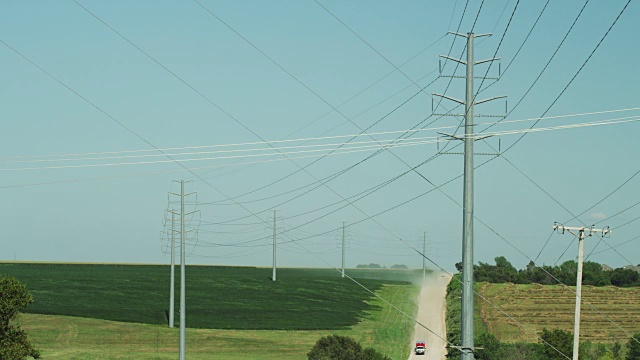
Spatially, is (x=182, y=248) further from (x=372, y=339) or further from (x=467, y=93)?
(x=467, y=93)

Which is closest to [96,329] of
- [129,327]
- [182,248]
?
[129,327]

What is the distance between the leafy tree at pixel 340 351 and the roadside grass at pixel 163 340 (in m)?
10.1

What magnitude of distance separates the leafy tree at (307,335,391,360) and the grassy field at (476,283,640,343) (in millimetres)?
36760

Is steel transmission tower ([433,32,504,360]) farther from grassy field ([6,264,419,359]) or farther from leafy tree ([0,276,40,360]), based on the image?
grassy field ([6,264,419,359])

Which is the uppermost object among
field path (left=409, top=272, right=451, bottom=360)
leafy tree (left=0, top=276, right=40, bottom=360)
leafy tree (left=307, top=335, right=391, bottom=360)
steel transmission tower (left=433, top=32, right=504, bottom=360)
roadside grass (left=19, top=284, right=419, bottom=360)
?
steel transmission tower (left=433, top=32, right=504, bottom=360)

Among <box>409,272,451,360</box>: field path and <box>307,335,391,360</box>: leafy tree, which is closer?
<box>307,335,391,360</box>: leafy tree

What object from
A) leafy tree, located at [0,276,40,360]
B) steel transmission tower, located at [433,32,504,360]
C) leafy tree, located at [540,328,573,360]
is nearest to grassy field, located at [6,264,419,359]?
leafy tree, located at [540,328,573,360]

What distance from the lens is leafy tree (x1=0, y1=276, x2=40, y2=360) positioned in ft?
182

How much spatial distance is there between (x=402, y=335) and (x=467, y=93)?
92.5 m

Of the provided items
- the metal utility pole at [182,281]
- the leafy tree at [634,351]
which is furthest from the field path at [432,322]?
the metal utility pole at [182,281]

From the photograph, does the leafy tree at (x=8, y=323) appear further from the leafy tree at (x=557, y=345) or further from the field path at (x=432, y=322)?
the leafy tree at (x=557, y=345)

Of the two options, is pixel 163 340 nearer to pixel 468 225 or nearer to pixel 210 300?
pixel 210 300

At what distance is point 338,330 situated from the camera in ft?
383

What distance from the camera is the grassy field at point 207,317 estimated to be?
9450 centimetres
